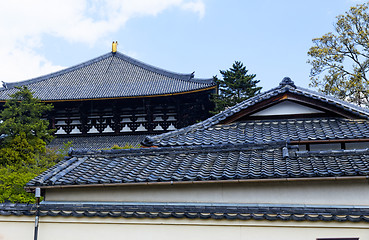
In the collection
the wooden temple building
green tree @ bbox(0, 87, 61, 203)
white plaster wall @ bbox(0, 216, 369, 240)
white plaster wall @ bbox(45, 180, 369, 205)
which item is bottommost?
white plaster wall @ bbox(0, 216, 369, 240)

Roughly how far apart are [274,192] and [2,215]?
590cm

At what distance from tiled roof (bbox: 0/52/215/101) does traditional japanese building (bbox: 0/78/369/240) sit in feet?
54.5

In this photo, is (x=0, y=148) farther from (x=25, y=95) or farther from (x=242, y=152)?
(x=242, y=152)

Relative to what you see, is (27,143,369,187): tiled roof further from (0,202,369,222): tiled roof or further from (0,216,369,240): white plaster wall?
(0,216,369,240): white plaster wall

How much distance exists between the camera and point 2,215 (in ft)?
25.6

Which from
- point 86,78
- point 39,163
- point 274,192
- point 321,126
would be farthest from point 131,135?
point 274,192

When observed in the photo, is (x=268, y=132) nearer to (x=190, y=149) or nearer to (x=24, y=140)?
(x=190, y=149)

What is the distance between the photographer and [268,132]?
10.7m

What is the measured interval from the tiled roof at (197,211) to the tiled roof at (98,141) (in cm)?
1665

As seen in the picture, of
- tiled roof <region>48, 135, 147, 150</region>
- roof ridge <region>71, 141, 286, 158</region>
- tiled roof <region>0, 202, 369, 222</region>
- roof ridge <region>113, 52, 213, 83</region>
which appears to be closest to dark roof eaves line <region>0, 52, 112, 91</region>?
roof ridge <region>113, 52, 213, 83</region>

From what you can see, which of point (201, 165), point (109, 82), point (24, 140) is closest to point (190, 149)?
point (201, 165)

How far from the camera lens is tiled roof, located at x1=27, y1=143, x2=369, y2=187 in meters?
7.60

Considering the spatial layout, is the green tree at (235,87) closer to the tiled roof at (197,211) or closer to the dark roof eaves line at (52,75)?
the dark roof eaves line at (52,75)

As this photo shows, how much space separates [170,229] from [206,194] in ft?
4.07
